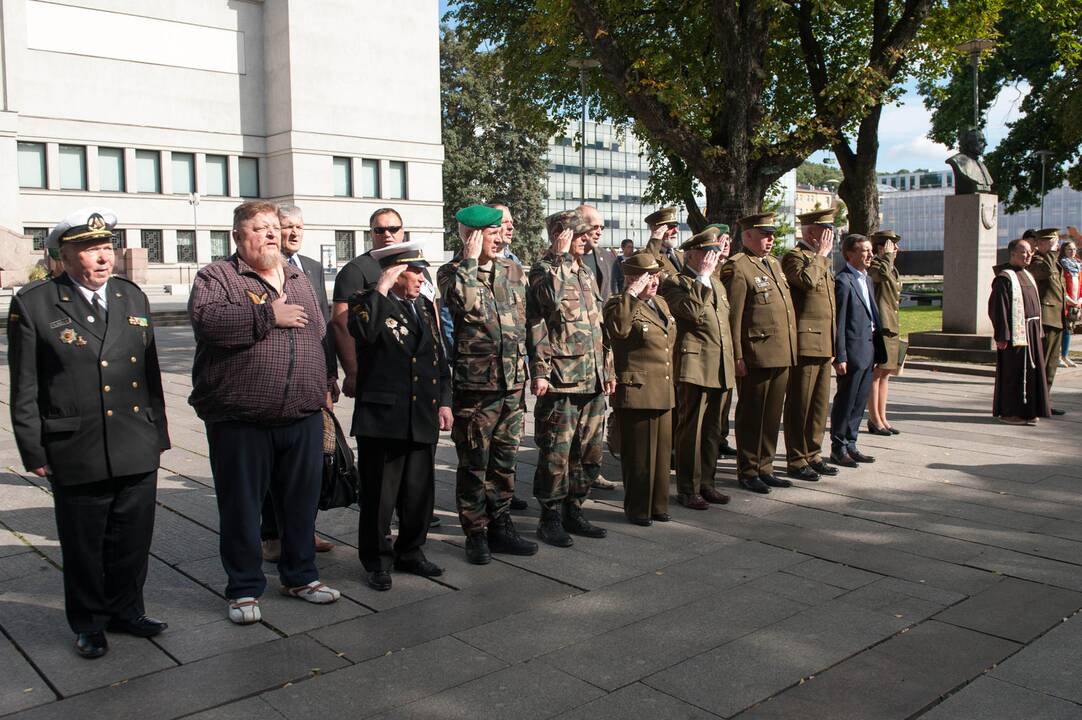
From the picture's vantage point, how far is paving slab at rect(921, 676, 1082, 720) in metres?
3.65

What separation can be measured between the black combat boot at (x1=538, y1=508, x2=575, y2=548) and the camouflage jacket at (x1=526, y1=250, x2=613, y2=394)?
2.61 feet

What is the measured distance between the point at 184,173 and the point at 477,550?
52749 mm

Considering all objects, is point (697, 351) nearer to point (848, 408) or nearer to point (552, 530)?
point (552, 530)

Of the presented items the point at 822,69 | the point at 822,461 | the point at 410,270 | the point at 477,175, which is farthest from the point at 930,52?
the point at 477,175

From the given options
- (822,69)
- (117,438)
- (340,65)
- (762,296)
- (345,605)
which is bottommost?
(345,605)

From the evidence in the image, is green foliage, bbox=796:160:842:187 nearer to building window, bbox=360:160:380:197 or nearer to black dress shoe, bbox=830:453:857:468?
building window, bbox=360:160:380:197

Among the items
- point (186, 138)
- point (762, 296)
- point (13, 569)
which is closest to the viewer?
point (13, 569)

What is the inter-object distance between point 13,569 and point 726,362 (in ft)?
14.9

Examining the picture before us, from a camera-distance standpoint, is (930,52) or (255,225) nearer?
(255,225)

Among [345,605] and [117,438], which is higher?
[117,438]

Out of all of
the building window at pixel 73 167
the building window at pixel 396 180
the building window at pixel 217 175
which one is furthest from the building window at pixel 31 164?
the building window at pixel 396 180

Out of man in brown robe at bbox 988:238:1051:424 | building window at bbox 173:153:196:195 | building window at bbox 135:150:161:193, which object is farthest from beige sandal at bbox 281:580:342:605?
building window at bbox 173:153:196:195

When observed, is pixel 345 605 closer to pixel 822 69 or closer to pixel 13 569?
pixel 13 569

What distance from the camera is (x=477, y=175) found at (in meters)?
67.8
